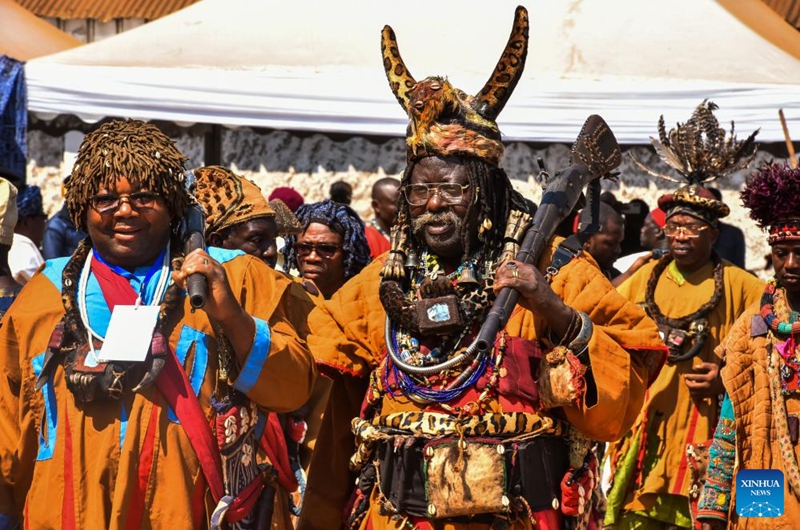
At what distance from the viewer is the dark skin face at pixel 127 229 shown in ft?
16.8

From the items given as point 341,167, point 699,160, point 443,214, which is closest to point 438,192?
point 443,214

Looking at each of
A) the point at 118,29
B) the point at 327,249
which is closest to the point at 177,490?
the point at 327,249

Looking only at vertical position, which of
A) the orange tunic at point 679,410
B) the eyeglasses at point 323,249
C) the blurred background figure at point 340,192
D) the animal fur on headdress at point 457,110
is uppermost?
the animal fur on headdress at point 457,110

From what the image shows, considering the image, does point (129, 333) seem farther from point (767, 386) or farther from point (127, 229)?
point (767, 386)

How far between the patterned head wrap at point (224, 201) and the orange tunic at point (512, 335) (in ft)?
6.50

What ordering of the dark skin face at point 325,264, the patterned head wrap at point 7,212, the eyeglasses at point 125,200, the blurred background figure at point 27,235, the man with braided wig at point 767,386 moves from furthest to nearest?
the blurred background figure at point 27,235 → the dark skin face at point 325,264 → the patterned head wrap at point 7,212 → the man with braided wig at point 767,386 → the eyeglasses at point 125,200

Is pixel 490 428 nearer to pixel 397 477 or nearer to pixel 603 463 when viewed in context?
pixel 397 477

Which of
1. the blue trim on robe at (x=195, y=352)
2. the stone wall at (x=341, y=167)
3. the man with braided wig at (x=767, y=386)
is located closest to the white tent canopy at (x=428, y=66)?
the stone wall at (x=341, y=167)

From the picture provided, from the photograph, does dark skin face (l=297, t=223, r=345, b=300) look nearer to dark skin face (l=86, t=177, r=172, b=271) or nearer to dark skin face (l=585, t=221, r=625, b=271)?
dark skin face (l=585, t=221, r=625, b=271)

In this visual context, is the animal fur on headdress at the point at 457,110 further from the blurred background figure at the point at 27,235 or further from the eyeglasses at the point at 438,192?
the blurred background figure at the point at 27,235

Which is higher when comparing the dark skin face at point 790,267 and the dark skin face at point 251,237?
the dark skin face at point 790,267

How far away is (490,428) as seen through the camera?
5.04 meters

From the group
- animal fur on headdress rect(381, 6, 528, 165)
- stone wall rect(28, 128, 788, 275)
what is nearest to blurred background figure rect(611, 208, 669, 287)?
stone wall rect(28, 128, 788, 275)

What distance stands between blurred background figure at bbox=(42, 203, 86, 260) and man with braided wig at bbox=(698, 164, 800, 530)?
547cm
